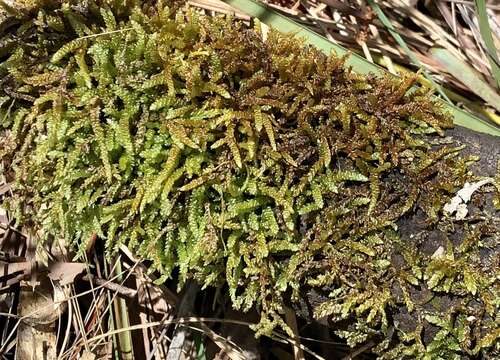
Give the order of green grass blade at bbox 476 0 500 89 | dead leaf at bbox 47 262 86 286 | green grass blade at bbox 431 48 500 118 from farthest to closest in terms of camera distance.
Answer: green grass blade at bbox 431 48 500 118 → dead leaf at bbox 47 262 86 286 → green grass blade at bbox 476 0 500 89

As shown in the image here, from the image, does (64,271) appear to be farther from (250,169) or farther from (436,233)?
(436,233)

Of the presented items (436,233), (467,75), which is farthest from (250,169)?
(467,75)

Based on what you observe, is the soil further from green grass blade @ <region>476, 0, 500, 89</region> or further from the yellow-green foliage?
green grass blade @ <region>476, 0, 500, 89</region>

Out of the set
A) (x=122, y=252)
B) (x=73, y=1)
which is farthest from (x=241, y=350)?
(x=73, y=1)

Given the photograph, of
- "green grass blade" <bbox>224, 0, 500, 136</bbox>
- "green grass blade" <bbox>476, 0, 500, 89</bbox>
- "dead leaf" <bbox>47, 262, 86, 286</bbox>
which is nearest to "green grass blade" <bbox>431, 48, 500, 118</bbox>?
"green grass blade" <bbox>476, 0, 500, 89</bbox>

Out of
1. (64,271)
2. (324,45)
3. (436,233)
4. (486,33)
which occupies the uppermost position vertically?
(486,33)

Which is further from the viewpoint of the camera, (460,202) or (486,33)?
(486,33)
